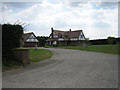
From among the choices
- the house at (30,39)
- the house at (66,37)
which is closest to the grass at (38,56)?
the house at (30,39)

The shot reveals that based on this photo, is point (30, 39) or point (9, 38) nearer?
point (9, 38)

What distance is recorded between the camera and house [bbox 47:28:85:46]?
47406mm

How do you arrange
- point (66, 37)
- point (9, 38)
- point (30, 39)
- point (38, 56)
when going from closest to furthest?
point (9, 38), point (38, 56), point (30, 39), point (66, 37)

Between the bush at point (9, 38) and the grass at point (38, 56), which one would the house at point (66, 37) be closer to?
the grass at point (38, 56)

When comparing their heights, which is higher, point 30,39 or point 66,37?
point 66,37

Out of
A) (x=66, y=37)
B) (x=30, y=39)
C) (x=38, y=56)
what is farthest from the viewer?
(x=66, y=37)

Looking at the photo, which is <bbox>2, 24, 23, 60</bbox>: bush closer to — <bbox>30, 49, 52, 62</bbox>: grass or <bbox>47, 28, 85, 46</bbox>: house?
<bbox>30, 49, 52, 62</bbox>: grass

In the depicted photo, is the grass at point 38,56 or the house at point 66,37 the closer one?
the grass at point 38,56

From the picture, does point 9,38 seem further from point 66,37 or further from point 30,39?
point 66,37

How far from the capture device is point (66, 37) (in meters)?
51.2

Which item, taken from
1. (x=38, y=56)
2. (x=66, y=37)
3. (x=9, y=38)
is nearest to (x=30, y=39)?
(x=66, y=37)

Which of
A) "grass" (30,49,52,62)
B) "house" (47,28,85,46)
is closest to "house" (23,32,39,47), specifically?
"house" (47,28,85,46)

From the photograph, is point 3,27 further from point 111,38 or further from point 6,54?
point 111,38

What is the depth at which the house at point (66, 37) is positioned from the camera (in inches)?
1866
